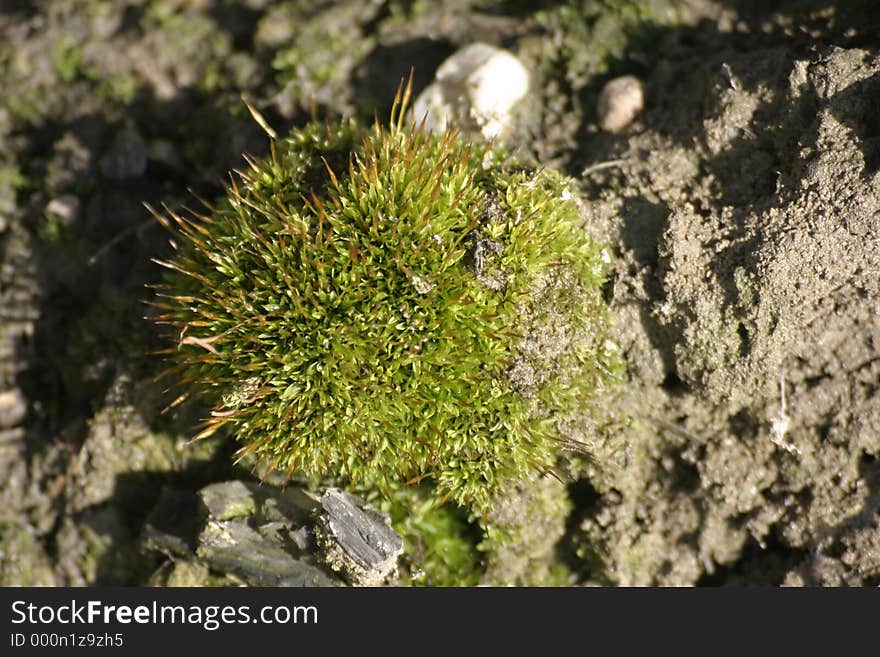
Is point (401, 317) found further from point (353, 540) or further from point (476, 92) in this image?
point (476, 92)

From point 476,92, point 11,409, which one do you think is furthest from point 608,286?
point 11,409

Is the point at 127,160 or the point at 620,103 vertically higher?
the point at 620,103

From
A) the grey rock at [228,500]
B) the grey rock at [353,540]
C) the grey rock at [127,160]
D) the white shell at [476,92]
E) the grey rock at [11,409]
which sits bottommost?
the grey rock at [11,409]

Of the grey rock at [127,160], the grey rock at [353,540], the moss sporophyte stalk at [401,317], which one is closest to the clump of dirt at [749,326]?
the moss sporophyte stalk at [401,317]

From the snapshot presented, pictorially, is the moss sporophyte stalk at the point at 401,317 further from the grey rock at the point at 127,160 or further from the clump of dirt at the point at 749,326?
the grey rock at the point at 127,160

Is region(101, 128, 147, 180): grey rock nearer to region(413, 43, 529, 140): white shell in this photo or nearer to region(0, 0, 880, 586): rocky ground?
region(0, 0, 880, 586): rocky ground
